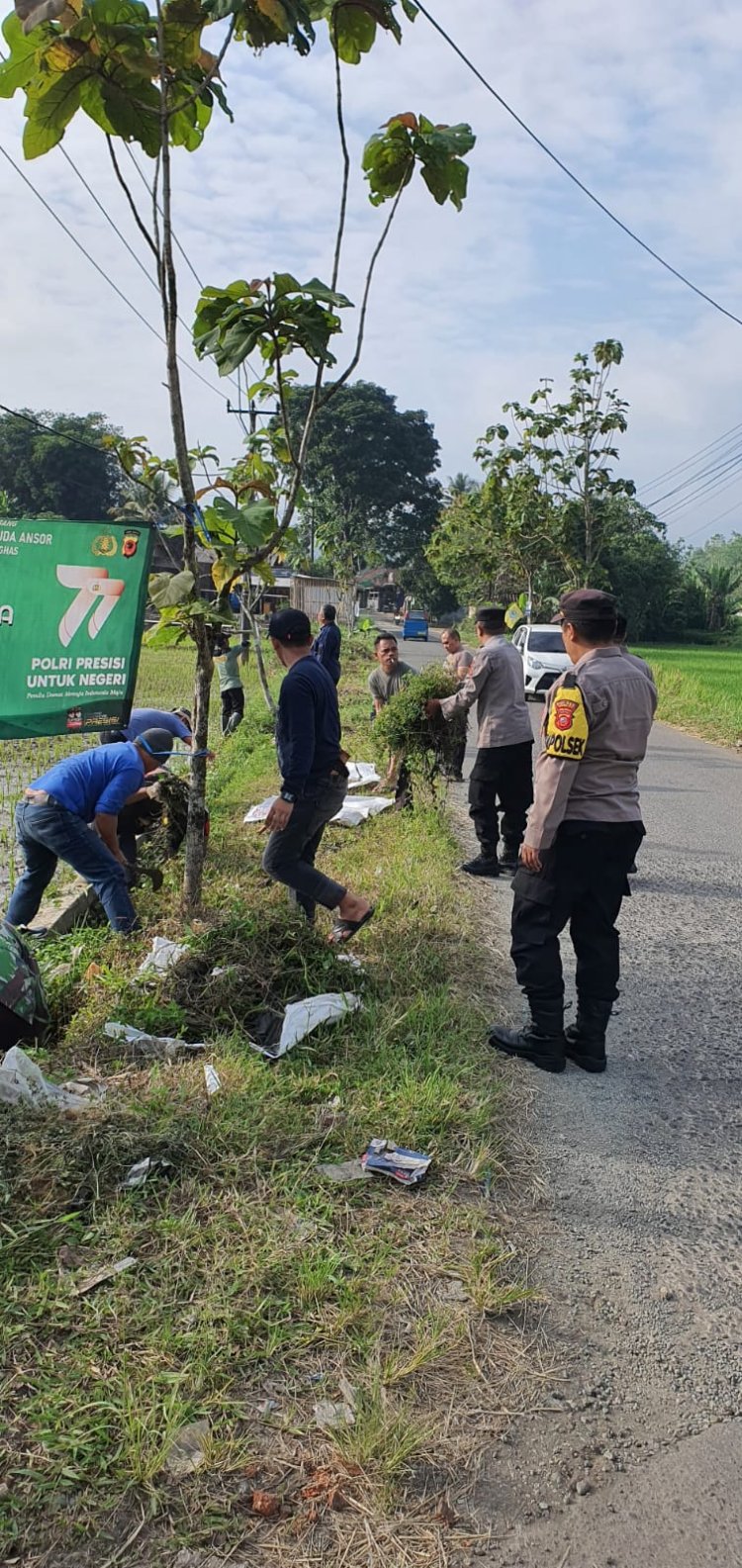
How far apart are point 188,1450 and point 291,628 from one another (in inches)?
130

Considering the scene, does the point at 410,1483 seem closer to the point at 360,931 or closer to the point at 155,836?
the point at 360,931

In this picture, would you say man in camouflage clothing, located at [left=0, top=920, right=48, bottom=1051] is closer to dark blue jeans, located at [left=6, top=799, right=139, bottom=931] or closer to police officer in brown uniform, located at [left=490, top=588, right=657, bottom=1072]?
dark blue jeans, located at [left=6, top=799, right=139, bottom=931]

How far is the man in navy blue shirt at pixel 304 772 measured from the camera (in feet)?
14.8

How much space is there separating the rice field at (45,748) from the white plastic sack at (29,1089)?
2.14 metres

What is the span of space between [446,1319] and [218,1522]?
74 centimetres

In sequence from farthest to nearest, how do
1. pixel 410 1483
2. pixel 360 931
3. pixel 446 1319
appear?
pixel 360 931 → pixel 446 1319 → pixel 410 1483

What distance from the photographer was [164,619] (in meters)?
4.30

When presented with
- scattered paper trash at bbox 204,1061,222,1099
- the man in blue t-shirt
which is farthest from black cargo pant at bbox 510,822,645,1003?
the man in blue t-shirt

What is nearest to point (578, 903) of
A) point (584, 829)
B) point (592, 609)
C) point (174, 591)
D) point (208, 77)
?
point (584, 829)

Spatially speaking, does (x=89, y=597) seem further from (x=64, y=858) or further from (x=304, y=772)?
(x=304, y=772)

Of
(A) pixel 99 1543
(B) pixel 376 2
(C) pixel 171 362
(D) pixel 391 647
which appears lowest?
(A) pixel 99 1543

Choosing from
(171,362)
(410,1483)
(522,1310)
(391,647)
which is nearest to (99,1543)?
(410,1483)

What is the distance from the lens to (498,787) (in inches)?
263

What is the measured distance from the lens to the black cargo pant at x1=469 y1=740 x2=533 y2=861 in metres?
6.59
